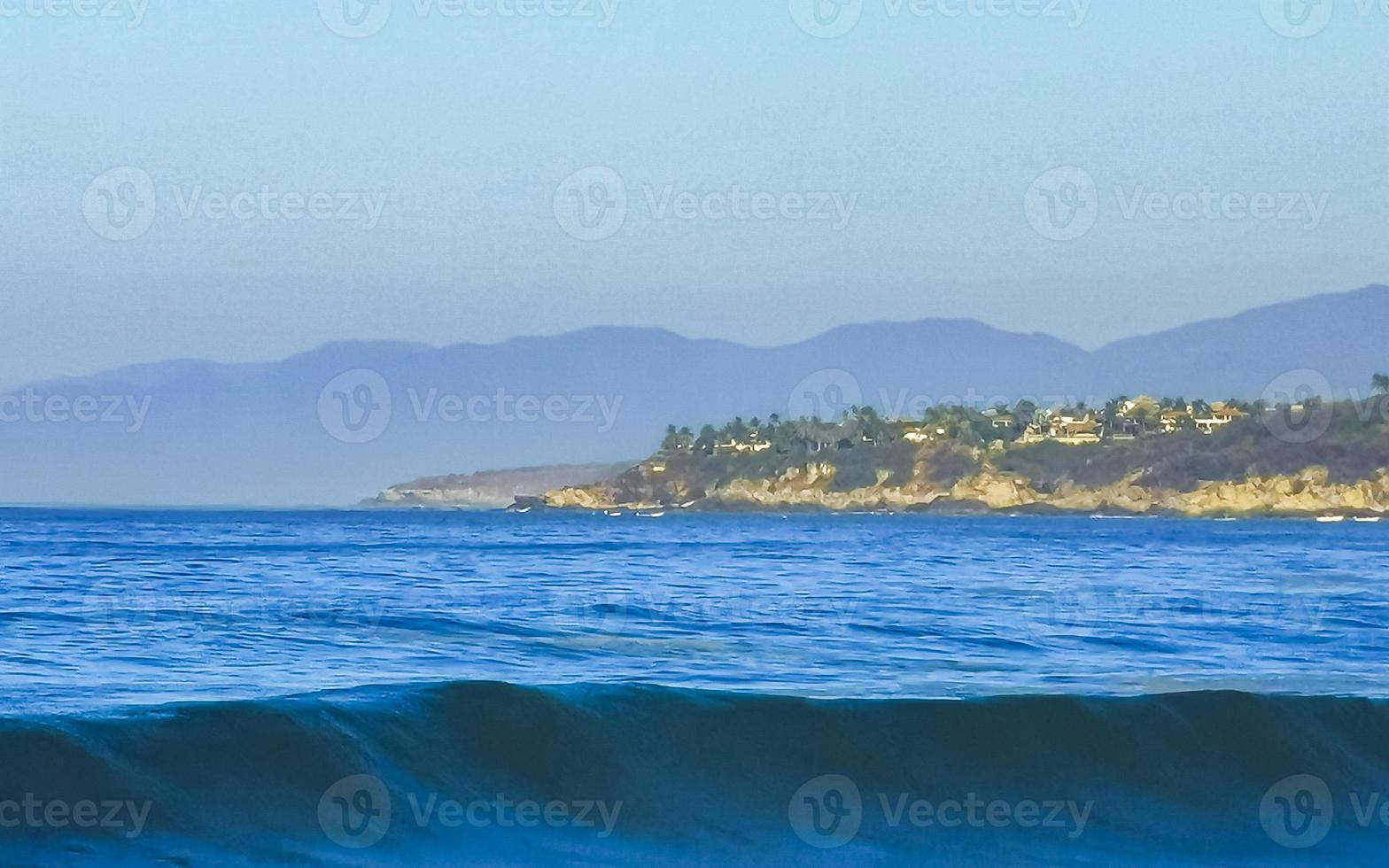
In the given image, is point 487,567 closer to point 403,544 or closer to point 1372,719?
point 403,544

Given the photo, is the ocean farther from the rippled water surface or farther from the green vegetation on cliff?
the green vegetation on cliff

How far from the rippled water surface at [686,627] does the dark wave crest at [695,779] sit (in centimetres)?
176

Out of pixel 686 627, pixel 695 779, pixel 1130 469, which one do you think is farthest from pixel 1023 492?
pixel 695 779

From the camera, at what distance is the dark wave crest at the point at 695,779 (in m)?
11.7

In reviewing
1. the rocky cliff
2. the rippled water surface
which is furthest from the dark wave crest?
the rocky cliff

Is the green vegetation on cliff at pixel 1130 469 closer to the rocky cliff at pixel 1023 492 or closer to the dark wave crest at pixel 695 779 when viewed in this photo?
the rocky cliff at pixel 1023 492

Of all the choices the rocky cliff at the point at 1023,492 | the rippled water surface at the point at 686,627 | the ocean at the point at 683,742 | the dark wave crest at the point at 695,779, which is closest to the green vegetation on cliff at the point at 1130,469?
the rocky cliff at the point at 1023,492

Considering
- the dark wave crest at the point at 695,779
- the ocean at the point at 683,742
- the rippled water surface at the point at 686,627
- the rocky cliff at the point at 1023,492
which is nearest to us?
the dark wave crest at the point at 695,779

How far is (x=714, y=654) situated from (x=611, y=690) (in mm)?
5234

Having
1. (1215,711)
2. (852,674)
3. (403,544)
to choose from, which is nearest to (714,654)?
(852,674)

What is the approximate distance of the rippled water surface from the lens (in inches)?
698

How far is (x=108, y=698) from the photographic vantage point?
15.1 metres

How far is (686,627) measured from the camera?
24359 mm

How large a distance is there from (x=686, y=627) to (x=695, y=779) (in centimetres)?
1066
